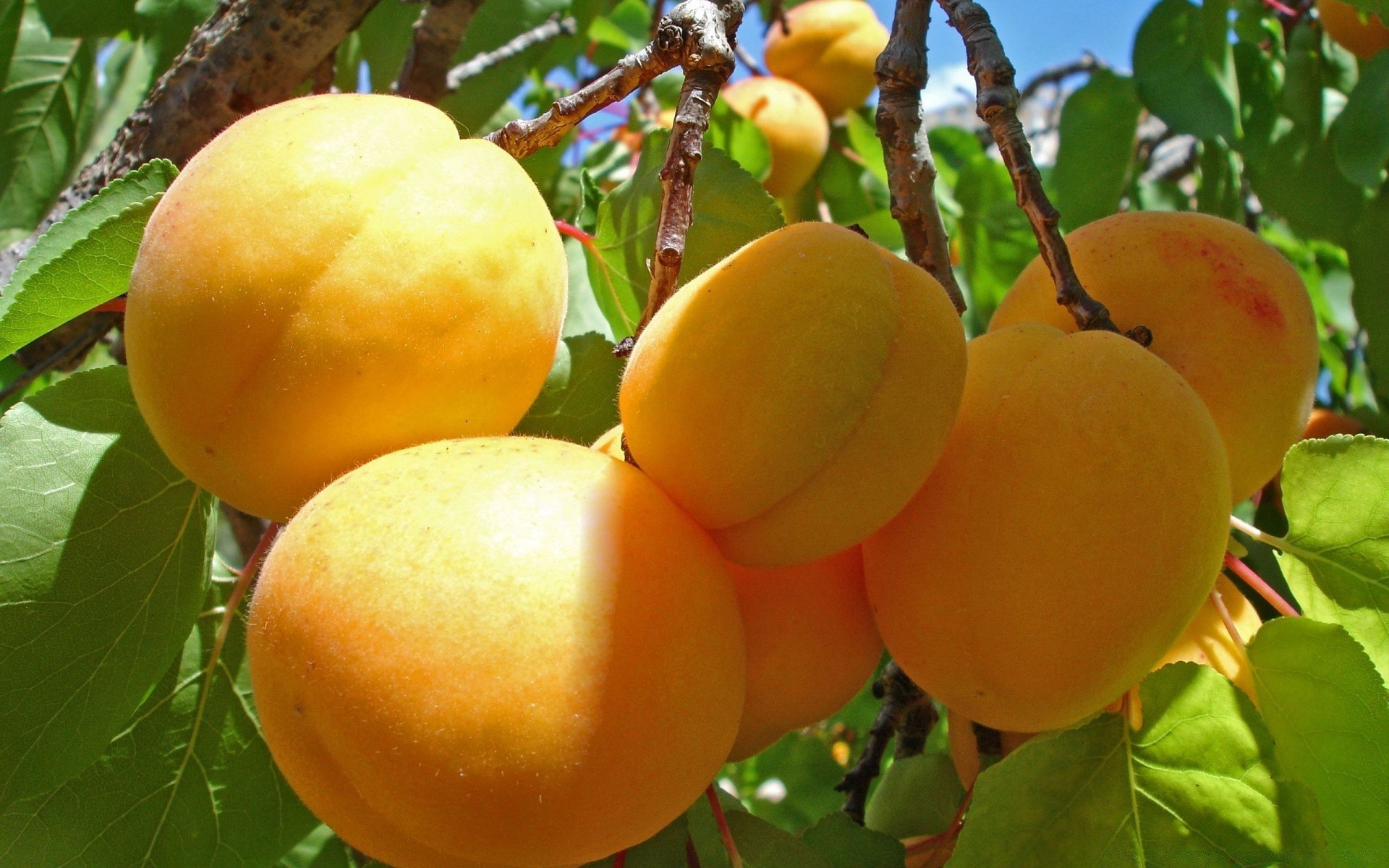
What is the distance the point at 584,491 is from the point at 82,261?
1.50 feet

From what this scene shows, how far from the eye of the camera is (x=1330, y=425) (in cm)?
161

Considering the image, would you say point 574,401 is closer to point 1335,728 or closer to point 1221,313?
point 1221,313

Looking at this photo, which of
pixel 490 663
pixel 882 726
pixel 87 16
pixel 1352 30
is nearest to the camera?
pixel 490 663

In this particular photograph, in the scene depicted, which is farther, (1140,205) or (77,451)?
(1140,205)

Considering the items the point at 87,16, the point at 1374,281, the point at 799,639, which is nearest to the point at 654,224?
the point at 799,639

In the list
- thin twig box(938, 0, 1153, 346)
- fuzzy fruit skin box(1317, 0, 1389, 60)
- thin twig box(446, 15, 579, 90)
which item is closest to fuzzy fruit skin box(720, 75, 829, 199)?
thin twig box(446, 15, 579, 90)

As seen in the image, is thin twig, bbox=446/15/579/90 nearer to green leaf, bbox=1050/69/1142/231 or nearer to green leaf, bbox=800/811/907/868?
green leaf, bbox=1050/69/1142/231

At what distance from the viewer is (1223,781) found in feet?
2.30

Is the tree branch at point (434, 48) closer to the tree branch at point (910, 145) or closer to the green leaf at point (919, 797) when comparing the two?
the tree branch at point (910, 145)

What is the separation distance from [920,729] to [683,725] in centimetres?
70

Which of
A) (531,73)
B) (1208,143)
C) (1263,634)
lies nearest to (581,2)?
(531,73)

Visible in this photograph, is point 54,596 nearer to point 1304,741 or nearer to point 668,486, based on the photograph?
point 668,486

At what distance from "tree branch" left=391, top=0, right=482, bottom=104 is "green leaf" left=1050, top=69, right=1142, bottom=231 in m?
0.93

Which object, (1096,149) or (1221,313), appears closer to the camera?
(1221,313)
